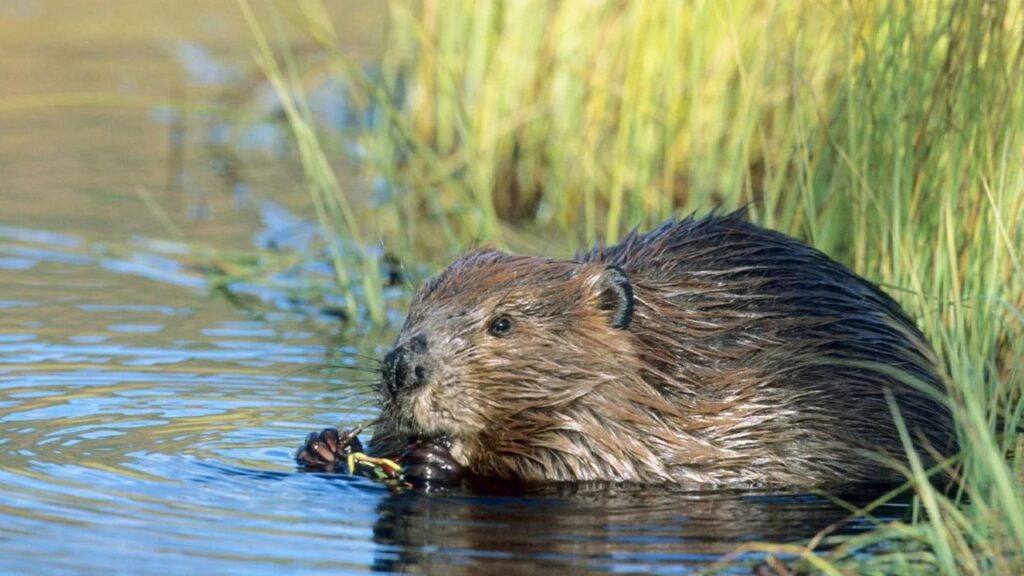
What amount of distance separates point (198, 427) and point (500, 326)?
104 cm

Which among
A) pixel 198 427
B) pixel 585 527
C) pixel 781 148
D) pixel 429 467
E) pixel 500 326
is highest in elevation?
pixel 781 148

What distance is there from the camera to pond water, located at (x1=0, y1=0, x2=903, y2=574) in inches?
161

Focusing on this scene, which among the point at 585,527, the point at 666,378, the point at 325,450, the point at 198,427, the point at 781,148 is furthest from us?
the point at 781,148

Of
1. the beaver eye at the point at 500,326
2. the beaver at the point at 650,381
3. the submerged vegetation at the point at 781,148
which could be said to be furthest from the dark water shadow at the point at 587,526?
the beaver eye at the point at 500,326

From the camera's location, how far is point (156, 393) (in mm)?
5797

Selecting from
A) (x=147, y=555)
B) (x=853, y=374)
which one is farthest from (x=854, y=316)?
(x=147, y=555)

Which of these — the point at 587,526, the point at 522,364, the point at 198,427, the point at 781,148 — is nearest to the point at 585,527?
the point at 587,526

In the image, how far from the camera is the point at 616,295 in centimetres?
498

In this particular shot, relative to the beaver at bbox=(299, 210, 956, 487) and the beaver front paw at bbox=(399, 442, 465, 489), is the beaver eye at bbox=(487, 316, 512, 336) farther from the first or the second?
the beaver front paw at bbox=(399, 442, 465, 489)

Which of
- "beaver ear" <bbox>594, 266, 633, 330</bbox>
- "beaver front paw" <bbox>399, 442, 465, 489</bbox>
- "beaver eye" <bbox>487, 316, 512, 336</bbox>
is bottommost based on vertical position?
"beaver front paw" <bbox>399, 442, 465, 489</bbox>

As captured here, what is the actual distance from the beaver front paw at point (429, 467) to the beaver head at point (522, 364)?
49mm

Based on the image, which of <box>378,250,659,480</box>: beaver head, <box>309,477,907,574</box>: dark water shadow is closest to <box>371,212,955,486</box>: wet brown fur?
<box>378,250,659,480</box>: beaver head

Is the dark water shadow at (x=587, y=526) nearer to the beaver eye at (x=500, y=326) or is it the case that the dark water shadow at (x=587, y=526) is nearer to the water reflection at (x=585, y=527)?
the water reflection at (x=585, y=527)

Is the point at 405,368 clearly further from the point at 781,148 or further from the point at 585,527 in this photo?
the point at 781,148
